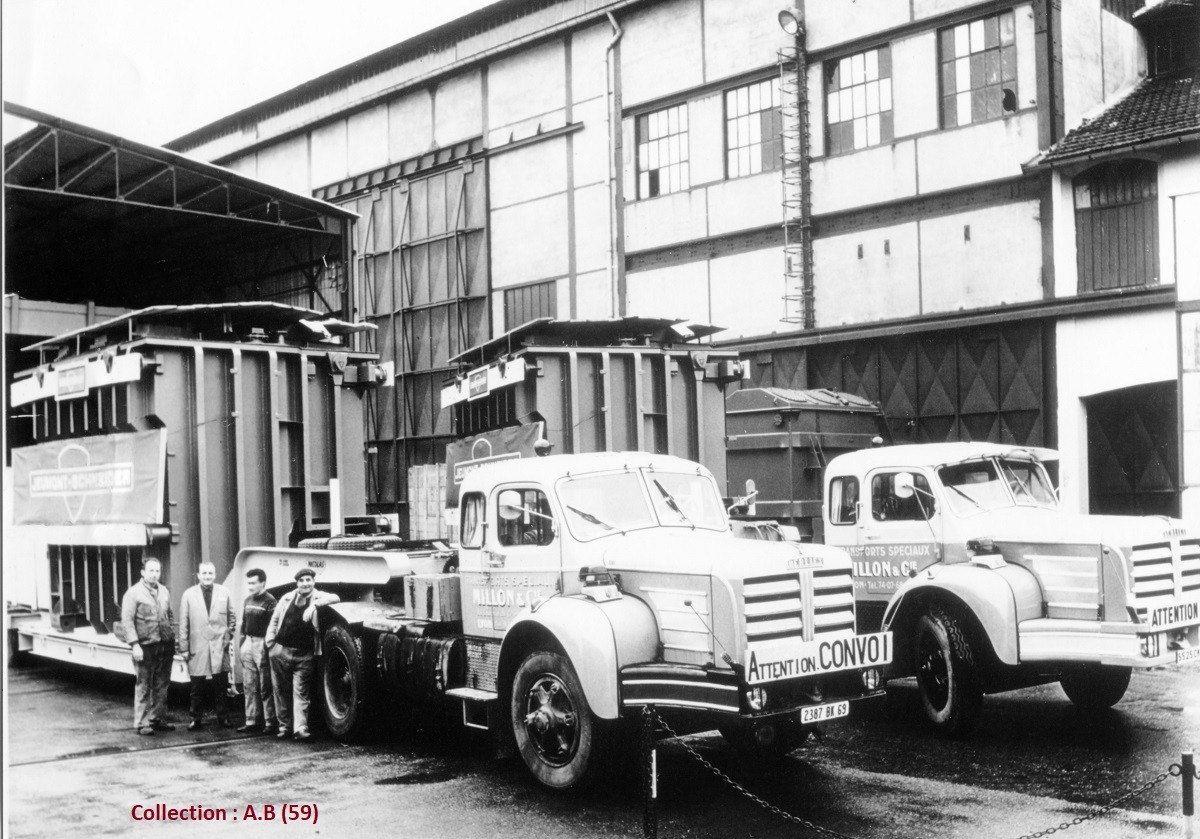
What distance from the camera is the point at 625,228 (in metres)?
27.0

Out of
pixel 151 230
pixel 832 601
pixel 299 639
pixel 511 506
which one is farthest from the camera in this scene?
pixel 151 230

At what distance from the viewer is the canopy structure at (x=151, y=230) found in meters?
18.8

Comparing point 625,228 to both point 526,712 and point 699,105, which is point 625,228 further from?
point 526,712

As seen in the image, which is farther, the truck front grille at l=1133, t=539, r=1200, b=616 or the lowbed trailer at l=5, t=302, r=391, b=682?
the lowbed trailer at l=5, t=302, r=391, b=682

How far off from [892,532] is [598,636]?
4480 mm

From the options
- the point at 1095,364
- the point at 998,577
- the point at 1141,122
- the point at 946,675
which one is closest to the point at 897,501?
the point at 998,577

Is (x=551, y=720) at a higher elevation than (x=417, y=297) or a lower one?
lower

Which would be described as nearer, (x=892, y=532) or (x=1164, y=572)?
(x=1164, y=572)

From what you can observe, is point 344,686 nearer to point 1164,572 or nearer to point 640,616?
point 640,616

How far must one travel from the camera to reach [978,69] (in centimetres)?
2155

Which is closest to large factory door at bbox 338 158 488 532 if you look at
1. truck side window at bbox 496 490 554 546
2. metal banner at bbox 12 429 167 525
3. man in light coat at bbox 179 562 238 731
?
metal banner at bbox 12 429 167 525

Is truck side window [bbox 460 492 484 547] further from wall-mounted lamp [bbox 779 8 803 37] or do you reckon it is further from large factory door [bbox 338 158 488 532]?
large factory door [bbox 338 158 488 532]

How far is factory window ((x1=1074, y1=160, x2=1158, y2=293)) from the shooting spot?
19.8 meters

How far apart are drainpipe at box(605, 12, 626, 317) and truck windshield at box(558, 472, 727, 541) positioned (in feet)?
56.8
